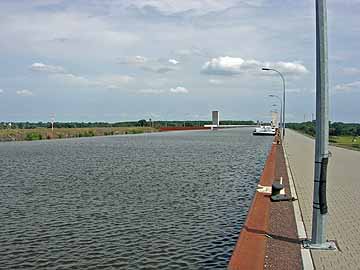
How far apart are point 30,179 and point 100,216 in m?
8.83

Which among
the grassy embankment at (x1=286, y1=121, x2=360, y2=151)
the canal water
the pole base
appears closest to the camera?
the pole base

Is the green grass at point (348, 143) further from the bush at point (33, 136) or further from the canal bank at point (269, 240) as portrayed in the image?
the bush at point (33, 136)

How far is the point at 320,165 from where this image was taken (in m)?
8.59

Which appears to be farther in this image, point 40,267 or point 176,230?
point 176,230

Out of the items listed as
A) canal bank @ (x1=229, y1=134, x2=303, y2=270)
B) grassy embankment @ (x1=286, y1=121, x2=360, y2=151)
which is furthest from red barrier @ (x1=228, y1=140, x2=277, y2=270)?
grassy embankment @ (x1=286, y1=121, x2=360, y2=151)

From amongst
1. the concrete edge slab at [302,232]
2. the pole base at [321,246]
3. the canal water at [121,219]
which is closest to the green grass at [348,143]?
the canal water at [121,219]

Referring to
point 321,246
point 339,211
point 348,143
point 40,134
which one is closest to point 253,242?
point 321,246

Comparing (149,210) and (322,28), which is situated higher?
(322,28)

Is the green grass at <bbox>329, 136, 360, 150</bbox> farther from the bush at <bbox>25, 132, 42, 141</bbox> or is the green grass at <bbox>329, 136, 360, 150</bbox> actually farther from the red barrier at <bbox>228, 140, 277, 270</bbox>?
the bush at <bbox>25, 132, 42, 141</bbox>

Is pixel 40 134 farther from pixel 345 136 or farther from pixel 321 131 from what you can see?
pixel 321 131

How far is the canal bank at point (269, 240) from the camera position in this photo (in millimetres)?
7406

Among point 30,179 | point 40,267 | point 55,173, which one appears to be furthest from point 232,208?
point 55,173

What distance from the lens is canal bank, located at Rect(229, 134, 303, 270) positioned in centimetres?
741

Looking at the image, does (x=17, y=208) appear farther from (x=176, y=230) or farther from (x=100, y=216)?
(x=176, y=230)
